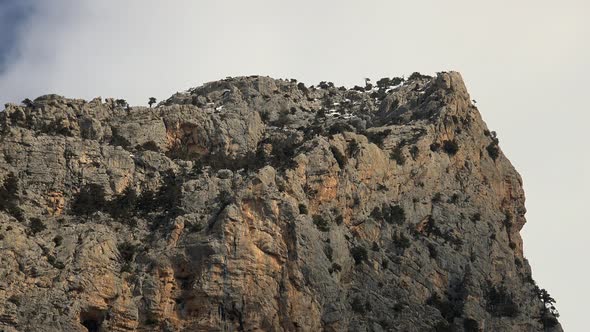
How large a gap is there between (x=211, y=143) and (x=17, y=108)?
58.1 feet

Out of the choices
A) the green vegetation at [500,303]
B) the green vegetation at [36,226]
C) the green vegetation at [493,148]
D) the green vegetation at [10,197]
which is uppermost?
the green vegetation at [493,148]

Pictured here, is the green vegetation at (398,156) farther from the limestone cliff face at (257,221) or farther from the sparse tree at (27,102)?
the sparse tree at (27,102)

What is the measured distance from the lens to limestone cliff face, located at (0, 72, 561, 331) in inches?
3376

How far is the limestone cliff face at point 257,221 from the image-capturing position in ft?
281

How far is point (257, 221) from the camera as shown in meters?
90.0

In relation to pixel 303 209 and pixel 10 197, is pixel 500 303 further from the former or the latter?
pixel 10 197

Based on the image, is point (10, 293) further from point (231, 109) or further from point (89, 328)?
point (231, 109)

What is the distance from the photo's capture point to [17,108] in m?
102

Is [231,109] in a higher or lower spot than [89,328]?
higher

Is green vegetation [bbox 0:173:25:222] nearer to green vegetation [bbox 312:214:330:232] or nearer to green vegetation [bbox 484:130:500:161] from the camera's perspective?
green vegetation [bbox 312:214:330:232]

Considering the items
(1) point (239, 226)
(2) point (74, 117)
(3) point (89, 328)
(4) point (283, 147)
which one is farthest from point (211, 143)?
(3) point (89, 328)

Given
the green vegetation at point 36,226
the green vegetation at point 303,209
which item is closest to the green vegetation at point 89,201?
the green vegetation at point 36,226

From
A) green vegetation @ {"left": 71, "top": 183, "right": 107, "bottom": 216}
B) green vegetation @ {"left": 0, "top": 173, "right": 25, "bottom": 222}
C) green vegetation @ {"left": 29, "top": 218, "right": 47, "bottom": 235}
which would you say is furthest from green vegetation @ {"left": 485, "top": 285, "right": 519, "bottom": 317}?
green vegetation @ {"left": 0, "top": 173, "right": 25, "bottom": 222}

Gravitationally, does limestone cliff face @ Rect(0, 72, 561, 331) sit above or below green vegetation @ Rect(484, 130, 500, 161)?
below
